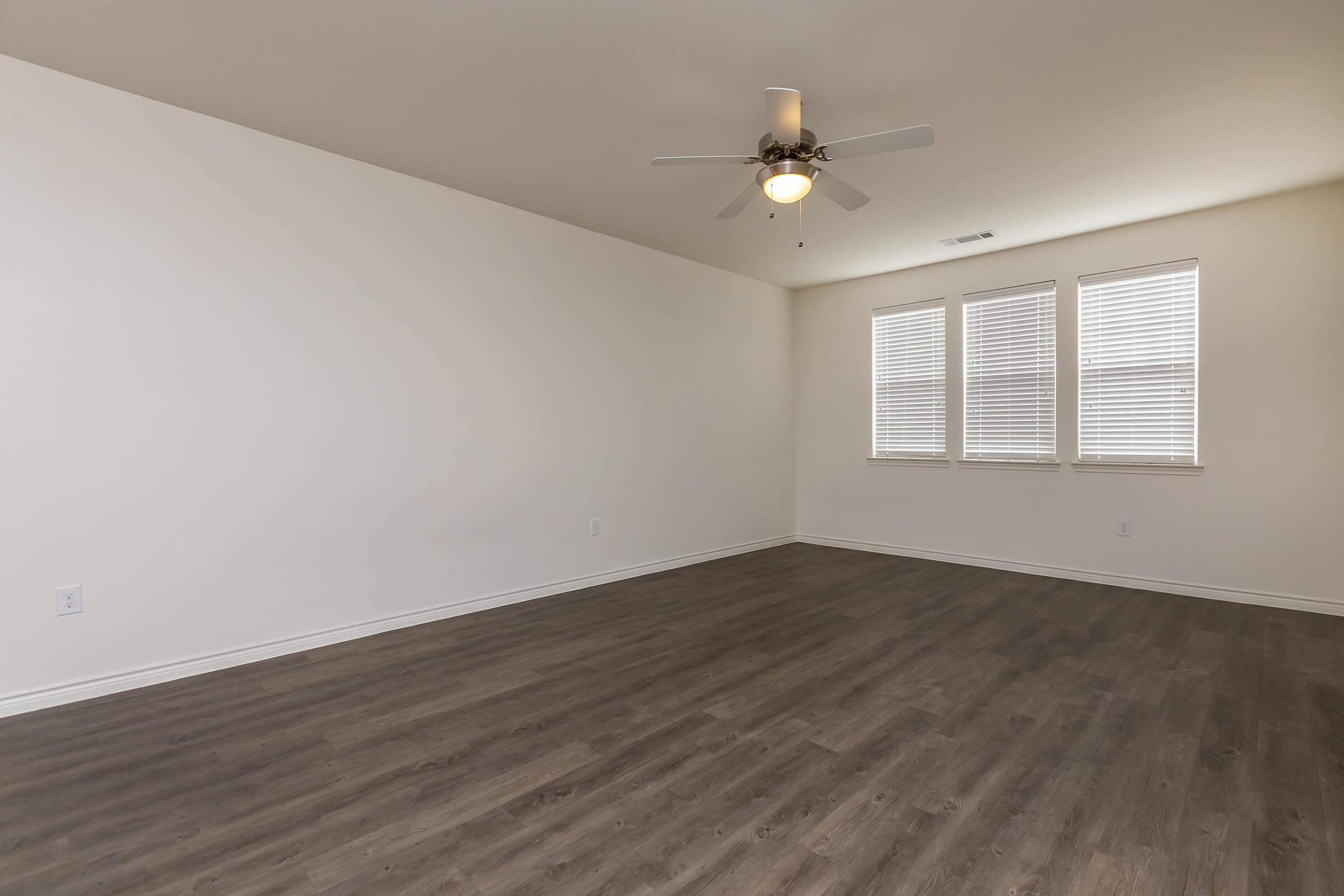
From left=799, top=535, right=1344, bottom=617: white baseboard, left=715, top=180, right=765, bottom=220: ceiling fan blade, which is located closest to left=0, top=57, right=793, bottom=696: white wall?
left=715, top=180, right=765, bottom=220: ceiling fan blade

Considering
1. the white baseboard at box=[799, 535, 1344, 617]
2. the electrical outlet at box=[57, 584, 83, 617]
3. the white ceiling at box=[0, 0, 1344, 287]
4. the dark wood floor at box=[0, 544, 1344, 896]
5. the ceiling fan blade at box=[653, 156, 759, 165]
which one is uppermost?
the white ceiling at box=[0, 0, 1344, 287]

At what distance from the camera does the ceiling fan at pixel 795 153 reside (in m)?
2.48

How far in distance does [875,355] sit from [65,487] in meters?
5.80

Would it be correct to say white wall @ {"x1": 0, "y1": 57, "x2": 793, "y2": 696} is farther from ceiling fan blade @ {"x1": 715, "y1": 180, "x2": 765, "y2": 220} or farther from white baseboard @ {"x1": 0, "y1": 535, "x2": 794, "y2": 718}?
ceiling fan blade @ {"x1": 715, "y1": 180, "x2": 765, "y2": 220}

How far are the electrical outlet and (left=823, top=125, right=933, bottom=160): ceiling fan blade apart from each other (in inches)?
147

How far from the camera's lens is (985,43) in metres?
2.49

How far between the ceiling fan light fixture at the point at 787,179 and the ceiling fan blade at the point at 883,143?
0.16 m

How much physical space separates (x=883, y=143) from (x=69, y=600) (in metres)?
3.96

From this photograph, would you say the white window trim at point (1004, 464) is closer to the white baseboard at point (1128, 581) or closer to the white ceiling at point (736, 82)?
the white baseboard at point (1128, 581)

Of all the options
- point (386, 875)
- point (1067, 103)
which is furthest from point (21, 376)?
point (1067, 103)

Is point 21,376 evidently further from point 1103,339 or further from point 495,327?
point 1103,339

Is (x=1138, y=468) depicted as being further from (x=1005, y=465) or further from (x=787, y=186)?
(x=787, y=186)

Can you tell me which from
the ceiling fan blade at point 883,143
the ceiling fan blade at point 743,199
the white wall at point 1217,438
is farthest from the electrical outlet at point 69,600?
the white wall at point 1217,438

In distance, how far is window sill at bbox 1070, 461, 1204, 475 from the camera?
4430 mm
